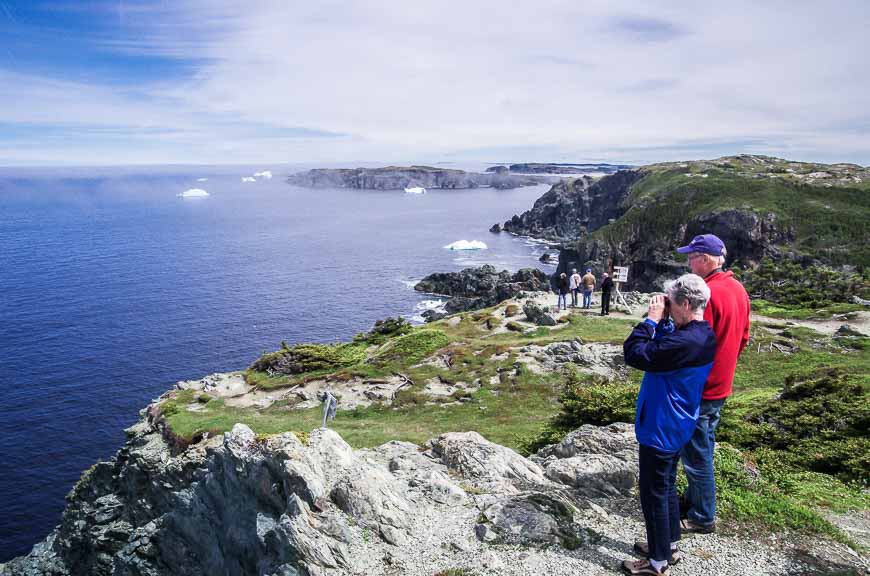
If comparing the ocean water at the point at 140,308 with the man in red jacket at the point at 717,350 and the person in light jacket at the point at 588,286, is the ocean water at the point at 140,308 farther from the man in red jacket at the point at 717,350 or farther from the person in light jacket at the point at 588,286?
the man in red jacket at the point at 717,350

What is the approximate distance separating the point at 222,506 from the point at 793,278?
56753 mm

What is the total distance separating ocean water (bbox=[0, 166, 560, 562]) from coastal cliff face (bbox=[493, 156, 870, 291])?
25.2m

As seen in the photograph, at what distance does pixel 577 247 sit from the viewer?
10100 centimetres

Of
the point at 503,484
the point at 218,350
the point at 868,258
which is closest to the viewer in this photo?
the point at 503,484

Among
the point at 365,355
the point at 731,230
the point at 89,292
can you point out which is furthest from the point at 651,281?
Answer: the point at 89,292

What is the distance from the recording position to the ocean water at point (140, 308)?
43094 millimetres

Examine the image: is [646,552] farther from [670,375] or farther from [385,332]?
[385,332]

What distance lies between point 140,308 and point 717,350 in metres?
84.5

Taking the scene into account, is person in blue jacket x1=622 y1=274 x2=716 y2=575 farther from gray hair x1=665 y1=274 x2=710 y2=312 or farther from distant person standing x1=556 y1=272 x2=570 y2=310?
distant person standing x1=556 y1=272 x2=570 y2=310

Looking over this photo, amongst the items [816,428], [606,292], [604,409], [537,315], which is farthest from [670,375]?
[606,292]

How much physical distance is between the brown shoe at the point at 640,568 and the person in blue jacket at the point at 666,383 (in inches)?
0.8

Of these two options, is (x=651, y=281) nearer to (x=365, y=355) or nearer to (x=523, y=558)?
(x=365, y=355)

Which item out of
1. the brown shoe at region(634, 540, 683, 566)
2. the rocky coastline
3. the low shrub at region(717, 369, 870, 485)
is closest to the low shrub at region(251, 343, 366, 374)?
the rocky coastline

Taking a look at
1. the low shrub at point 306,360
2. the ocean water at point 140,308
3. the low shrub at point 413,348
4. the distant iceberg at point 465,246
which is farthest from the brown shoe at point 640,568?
the distant iceberg at point 465,246
